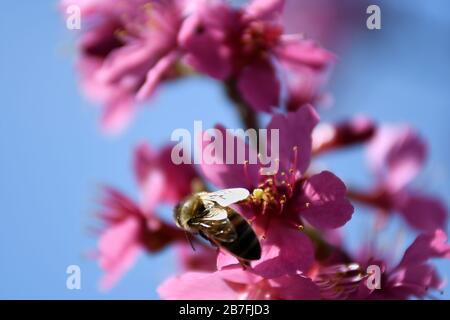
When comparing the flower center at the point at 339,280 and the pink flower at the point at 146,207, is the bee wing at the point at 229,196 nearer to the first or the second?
the flower center at the point at 339,280

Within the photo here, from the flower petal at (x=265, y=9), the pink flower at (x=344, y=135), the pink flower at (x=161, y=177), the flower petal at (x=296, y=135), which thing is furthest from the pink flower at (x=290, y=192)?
the pink flower at (x=344, y=135)

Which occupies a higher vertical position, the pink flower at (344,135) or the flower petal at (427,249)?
the pink flower at (344,135)

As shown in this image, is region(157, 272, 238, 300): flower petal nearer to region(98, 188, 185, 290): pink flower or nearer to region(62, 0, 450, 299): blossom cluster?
region(62, 0, 450, 299): blossom cluster

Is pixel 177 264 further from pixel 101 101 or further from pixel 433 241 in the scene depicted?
pixel 433 241

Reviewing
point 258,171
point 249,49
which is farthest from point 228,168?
point 249,49
